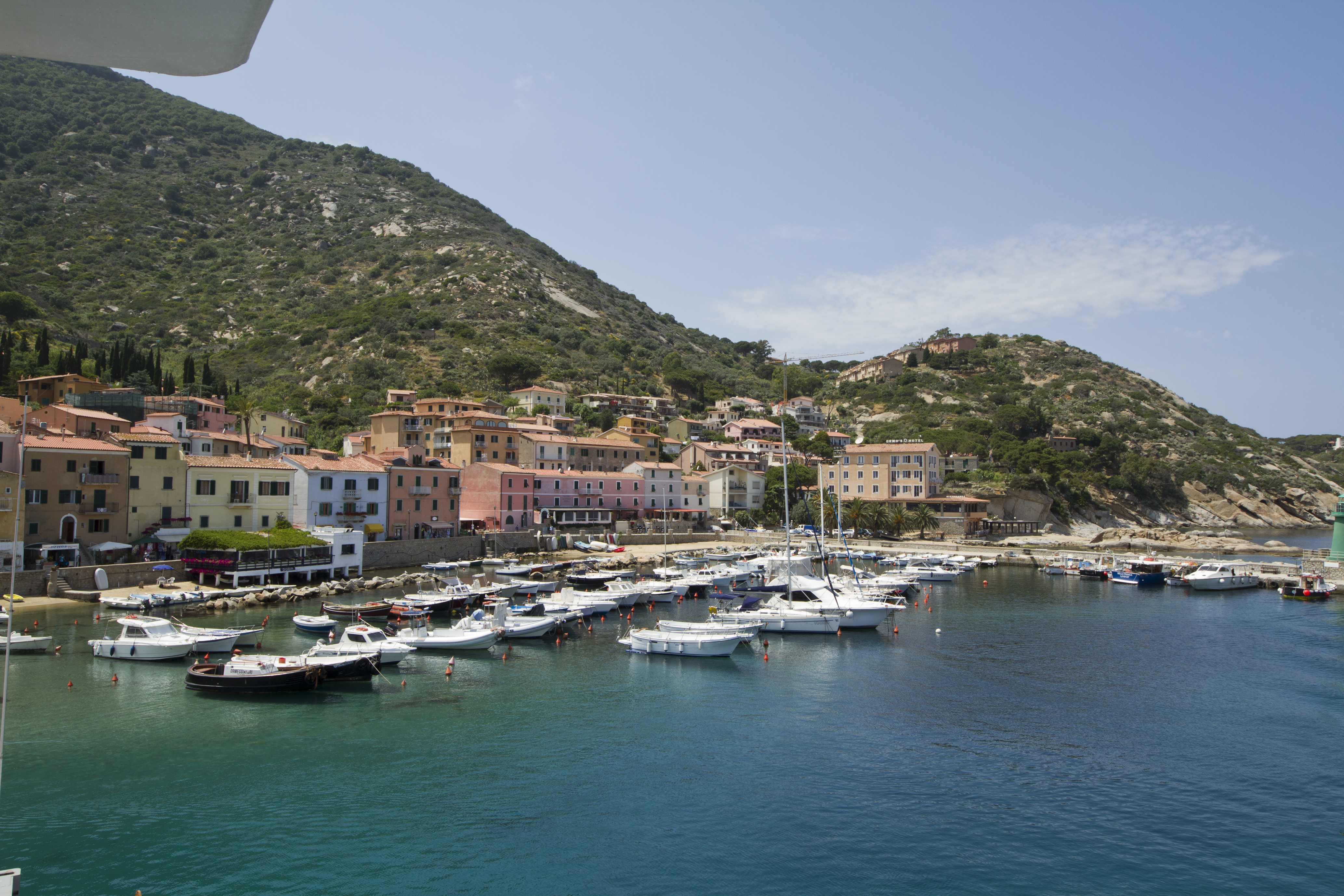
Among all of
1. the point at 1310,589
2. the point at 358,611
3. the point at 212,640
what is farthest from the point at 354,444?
the point at 1310,589

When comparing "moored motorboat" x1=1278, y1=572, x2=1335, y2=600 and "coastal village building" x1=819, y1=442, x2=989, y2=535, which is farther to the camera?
"coastal village building" x1=819, y1=442, x2=989, y2=535

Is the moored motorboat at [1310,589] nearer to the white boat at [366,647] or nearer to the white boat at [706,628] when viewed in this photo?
the white boat at [706,628]

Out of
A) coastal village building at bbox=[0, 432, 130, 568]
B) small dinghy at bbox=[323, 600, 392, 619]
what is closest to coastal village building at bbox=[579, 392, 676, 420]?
coastal village building at bbox=[0, 432, 130, 568]

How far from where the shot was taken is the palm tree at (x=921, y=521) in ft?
334

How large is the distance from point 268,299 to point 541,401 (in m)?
72.4

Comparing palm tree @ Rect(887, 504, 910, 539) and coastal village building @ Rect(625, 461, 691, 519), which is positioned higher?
coastal village building @ Rect(625, 461, 691, 519)

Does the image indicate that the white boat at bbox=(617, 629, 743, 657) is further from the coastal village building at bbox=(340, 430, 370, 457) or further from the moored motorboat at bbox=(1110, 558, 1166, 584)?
the coastal village building at bbox=(340, 430, 370, 457)

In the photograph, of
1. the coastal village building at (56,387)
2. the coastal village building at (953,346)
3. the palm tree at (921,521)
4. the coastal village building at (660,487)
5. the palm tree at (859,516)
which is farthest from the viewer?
the coastal village building at (953,346)

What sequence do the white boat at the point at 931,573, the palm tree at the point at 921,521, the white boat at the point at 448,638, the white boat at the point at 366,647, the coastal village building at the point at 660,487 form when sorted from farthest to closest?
the palm tree at the point at 921,521, the coastal village building at the point at 660,487, the white boat at the point at 931,573, the white boat at the point at 448,638, the white boat at the point at 366,647

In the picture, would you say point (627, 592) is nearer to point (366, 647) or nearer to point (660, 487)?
point (366, 647)

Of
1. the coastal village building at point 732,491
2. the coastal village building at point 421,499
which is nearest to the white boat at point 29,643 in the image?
the coastal village building at point 421,499

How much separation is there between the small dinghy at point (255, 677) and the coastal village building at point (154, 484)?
2919 cm

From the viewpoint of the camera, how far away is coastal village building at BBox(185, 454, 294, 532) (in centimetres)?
5975

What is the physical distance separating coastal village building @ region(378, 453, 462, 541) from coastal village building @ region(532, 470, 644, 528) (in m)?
10.7
